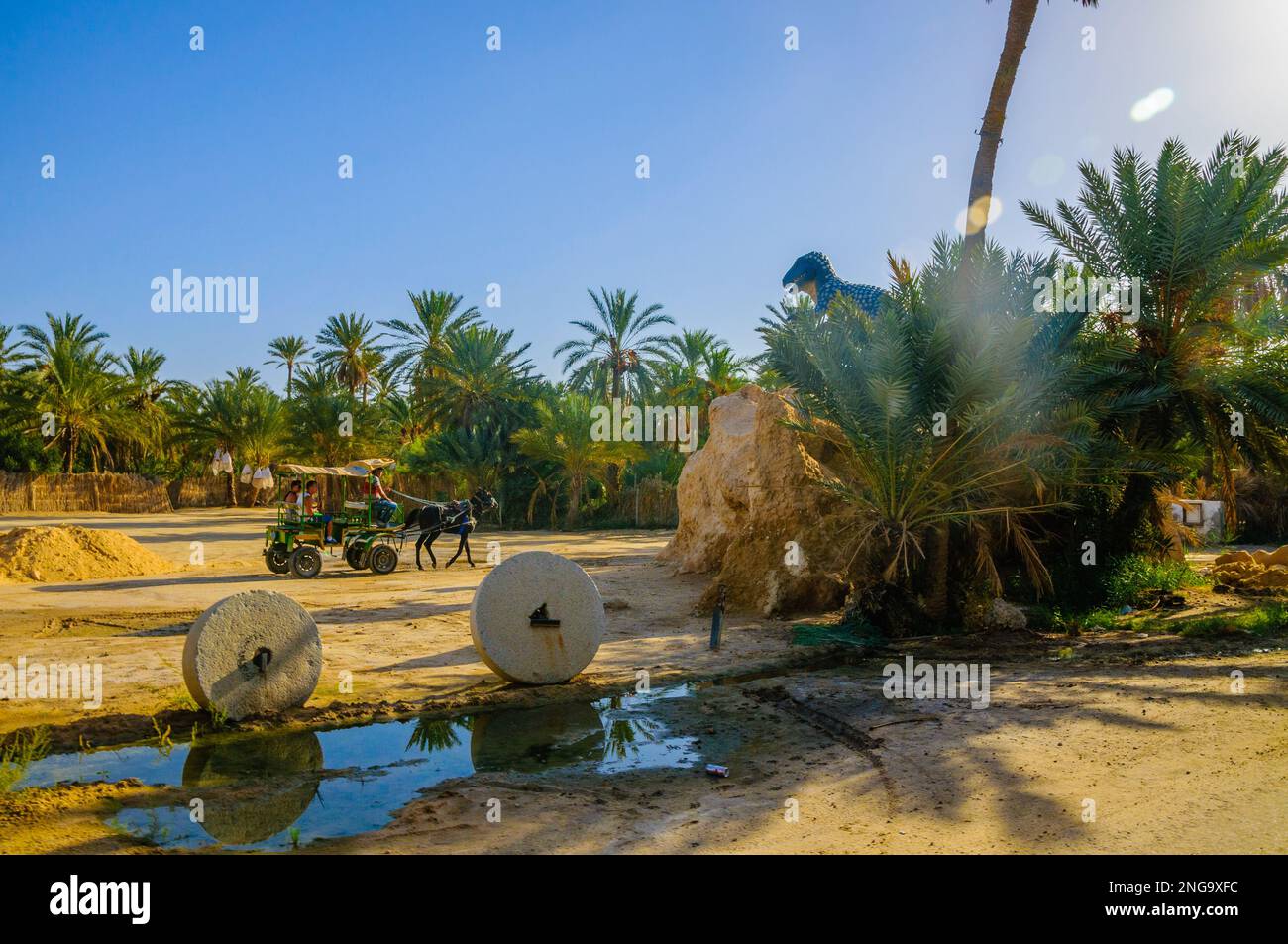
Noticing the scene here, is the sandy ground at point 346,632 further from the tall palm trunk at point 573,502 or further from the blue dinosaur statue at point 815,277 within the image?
the tall palm trunk at point 573,502

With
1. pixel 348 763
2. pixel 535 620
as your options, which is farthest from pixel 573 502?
pixel 348 763

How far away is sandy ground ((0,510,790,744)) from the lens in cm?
783

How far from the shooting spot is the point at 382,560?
57.8 ft

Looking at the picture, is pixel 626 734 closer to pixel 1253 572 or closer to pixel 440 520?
pixel 440 520

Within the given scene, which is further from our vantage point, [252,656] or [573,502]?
[573,502]

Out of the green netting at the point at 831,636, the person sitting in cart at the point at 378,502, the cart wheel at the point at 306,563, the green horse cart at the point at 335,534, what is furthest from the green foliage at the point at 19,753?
the person sitting in cart at the point at 378,502

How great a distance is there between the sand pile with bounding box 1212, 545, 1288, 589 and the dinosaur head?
28.8 feet

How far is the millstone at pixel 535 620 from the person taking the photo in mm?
8133

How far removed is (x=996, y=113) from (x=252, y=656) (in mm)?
13285

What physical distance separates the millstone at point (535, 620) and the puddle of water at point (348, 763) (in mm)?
503

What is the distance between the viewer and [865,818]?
5.16m

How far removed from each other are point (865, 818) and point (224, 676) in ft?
15.7
